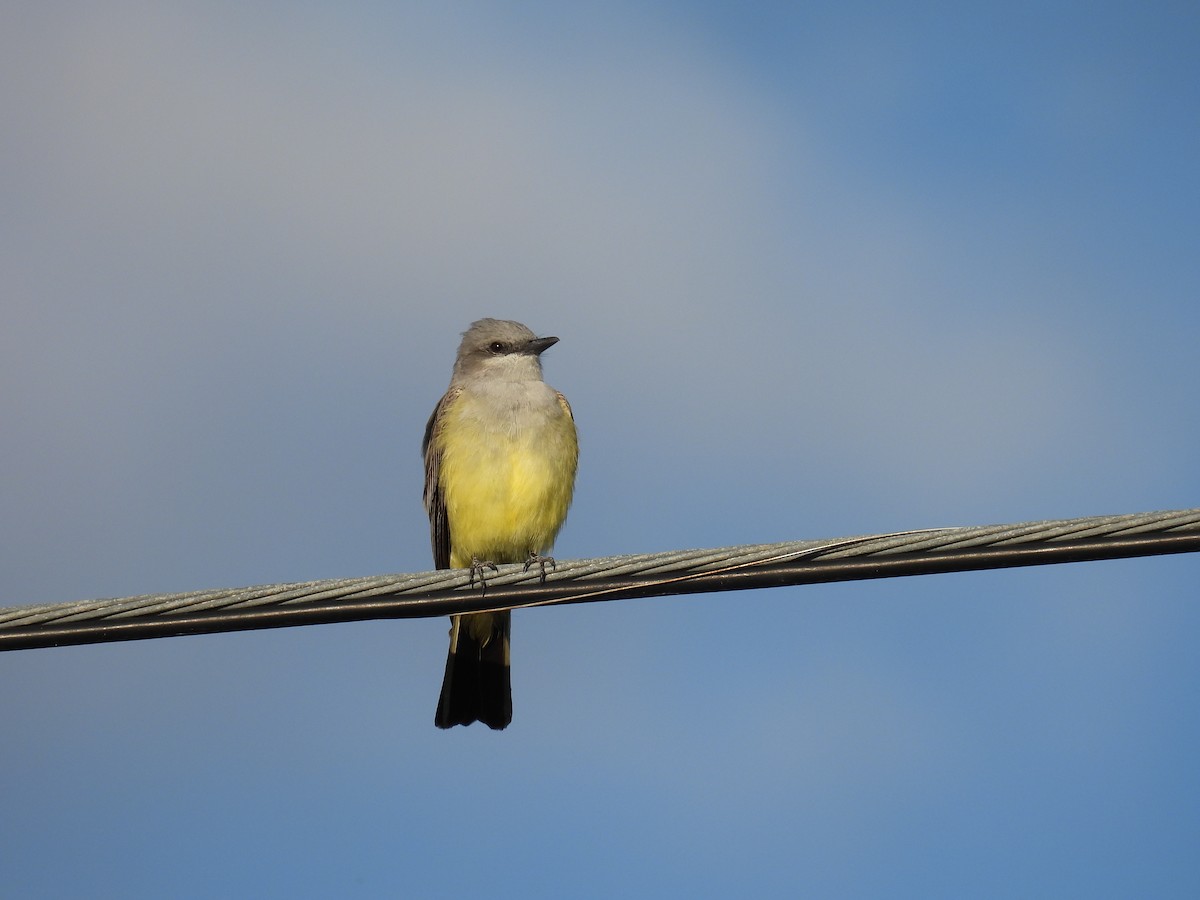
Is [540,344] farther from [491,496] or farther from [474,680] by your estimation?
[474,680]

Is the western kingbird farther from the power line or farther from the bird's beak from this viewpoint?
the power line

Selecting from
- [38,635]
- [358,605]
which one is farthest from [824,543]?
[38,635]

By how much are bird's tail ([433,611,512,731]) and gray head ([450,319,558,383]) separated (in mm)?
1694

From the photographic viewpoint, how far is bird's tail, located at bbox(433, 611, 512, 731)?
782 cm

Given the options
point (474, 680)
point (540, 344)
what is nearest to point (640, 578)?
point (474, 680)

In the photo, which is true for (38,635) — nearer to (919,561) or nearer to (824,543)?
(824,543)

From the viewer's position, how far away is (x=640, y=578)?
460cm

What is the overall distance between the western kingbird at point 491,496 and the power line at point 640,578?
10.3 feet

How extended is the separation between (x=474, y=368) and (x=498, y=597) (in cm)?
442

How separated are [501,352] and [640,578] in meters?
4.74

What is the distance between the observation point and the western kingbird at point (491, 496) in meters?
7.93

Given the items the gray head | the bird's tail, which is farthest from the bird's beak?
the bird's tail

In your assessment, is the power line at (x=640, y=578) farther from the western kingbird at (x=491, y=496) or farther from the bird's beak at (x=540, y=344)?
the bird's beak at (x=540, y=344)

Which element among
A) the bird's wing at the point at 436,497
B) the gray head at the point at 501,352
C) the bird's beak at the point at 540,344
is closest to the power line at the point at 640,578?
the bird's wing at the point at 436,497
